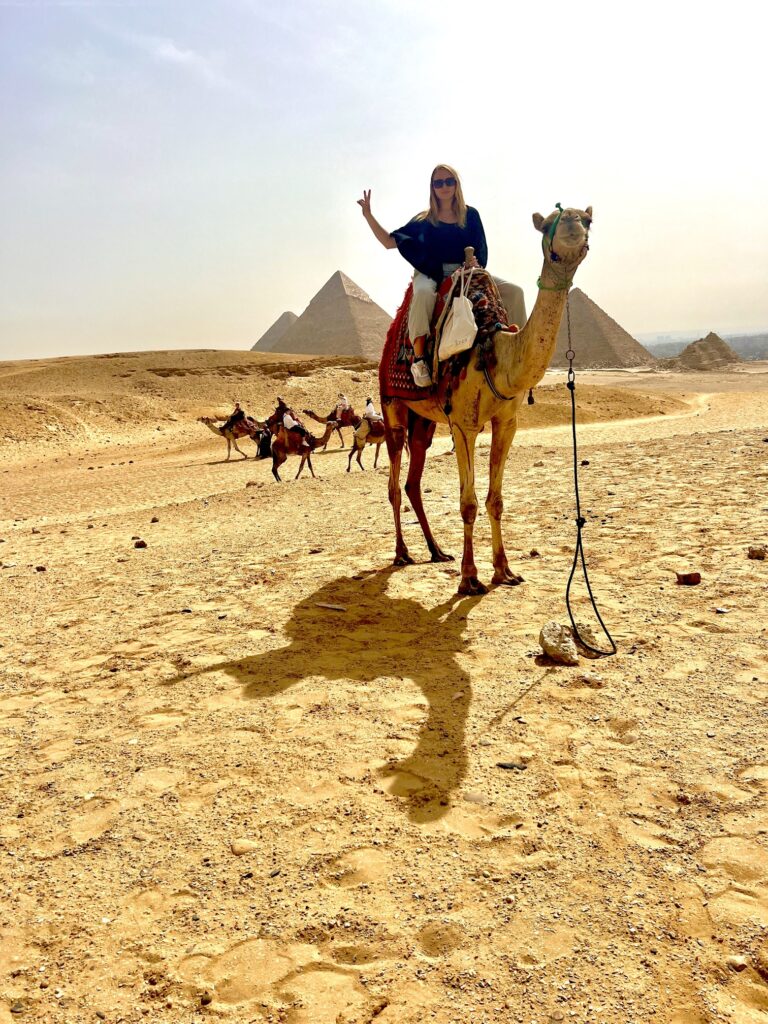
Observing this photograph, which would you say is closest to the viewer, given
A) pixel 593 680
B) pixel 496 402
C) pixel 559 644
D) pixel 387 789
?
pixel 387 789

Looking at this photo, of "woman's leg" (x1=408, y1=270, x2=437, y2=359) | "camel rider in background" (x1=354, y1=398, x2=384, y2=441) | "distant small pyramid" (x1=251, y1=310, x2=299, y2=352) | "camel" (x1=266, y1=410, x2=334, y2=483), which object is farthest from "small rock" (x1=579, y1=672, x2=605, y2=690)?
"distant small pyramid" (x1=251, y1=310, x2=299, y2=352)

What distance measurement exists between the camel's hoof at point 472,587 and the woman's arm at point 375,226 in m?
2.85

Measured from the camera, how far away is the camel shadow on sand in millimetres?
2852

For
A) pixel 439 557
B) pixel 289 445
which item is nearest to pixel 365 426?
pixel 289 445

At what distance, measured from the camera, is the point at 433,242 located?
5.50 metres

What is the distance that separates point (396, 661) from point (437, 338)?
104 inches

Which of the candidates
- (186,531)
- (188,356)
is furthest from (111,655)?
(188,356)

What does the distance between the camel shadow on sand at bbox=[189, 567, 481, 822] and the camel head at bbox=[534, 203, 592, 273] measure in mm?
2377

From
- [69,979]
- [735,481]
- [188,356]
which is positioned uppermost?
[188,356]

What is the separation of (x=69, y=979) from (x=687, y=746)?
241cm

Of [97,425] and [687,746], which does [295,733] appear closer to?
[687,746]

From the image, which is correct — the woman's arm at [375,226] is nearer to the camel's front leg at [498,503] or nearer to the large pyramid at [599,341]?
the camel's front leg at [498,503]

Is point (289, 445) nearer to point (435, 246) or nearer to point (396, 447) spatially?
point (396, 447)

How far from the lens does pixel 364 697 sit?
11.7 feet
